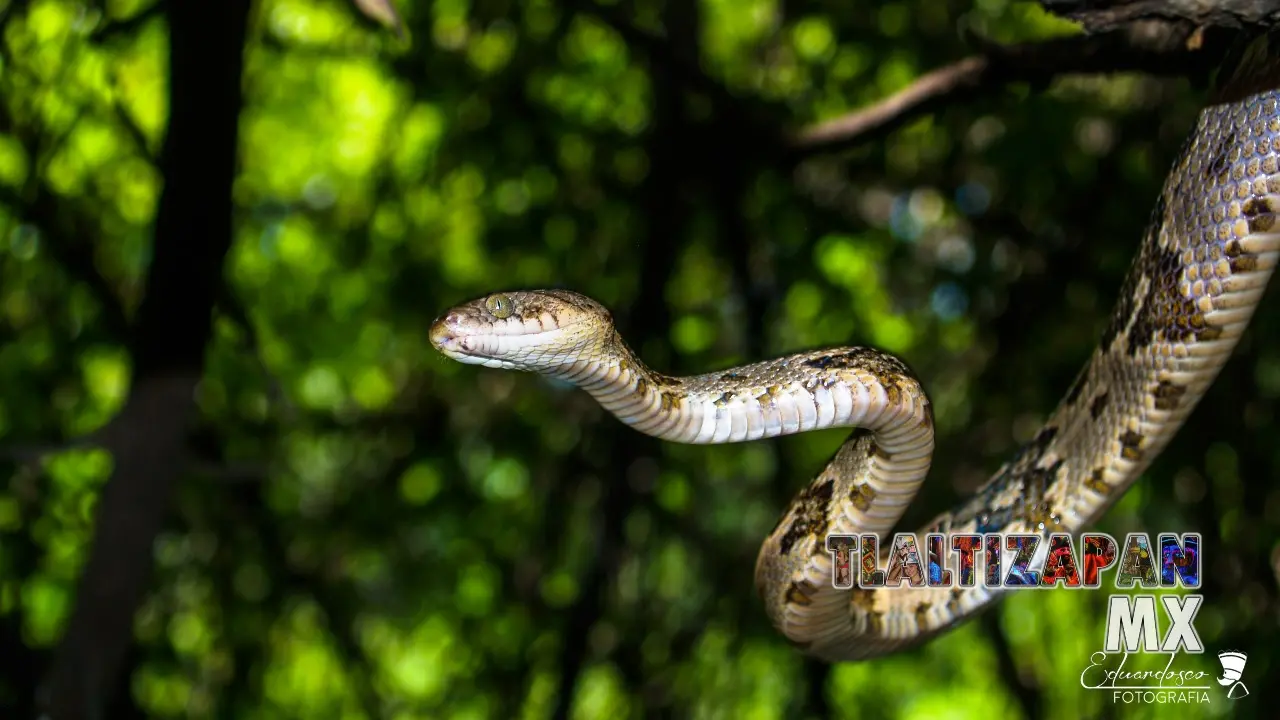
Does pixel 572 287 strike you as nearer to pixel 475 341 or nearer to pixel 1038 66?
pixel 1038 66

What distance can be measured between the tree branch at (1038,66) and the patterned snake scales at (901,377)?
0.38 m

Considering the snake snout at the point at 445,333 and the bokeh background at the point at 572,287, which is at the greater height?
the snake snout at the point at 445,333

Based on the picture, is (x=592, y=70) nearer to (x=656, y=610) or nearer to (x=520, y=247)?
(x=520, y=247)

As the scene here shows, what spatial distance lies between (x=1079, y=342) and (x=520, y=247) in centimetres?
263

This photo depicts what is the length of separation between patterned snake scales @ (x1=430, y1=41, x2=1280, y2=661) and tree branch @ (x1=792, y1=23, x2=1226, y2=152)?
1.25 feet

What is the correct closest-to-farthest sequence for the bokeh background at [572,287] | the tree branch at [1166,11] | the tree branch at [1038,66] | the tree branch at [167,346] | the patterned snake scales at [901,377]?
the tree branch at [1166,11] → the patterned snake scales at [901,377] → the tree branch at [1038,66] → the tree branch at [167,346] → the bokeh background at [572,287]

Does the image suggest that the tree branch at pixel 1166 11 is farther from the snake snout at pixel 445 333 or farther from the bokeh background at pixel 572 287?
the bokeh background at pixel 572 287

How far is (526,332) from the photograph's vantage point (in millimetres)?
2180

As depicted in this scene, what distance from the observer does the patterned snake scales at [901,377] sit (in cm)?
216

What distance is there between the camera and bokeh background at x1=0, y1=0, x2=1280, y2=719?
4.48 metres

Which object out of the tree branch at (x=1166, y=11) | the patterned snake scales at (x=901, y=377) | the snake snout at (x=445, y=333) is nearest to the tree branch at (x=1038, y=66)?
the patterned snake scales at (x=901, y=377)

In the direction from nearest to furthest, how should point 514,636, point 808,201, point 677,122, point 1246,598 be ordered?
1. point 1246,598
2. point 677,122
3. point 808,201
4. point 514,636

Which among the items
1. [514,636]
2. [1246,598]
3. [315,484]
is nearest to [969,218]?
[1246,598]

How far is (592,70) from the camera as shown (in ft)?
18.1
